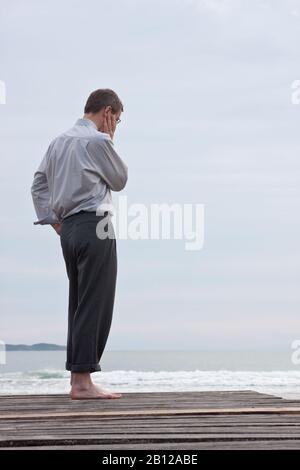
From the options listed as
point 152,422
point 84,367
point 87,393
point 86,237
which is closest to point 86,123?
point 86,237

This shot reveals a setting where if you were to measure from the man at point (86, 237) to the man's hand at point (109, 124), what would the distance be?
0.10m

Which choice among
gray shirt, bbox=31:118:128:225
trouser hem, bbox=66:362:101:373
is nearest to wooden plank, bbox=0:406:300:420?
trouser hem, bbox=66:362:101:373

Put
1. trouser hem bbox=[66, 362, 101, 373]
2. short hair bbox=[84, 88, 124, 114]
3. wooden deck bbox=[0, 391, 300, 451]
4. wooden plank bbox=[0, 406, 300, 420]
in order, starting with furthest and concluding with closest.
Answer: short hair bbox=[84, 88, 124, 114], trouser hem bbox=[66, 362, 101, 373], wooden plank bbox=[0, 406, 300, 420], wooden deck bbox=[0, 391, 300, 451]

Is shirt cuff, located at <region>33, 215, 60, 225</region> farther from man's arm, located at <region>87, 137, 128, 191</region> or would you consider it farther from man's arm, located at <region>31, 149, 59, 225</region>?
man's arm, located at <region>87, 137, 128, 191</region>

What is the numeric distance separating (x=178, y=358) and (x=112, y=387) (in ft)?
57.1

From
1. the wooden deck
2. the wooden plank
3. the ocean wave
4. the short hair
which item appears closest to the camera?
the wooden deck

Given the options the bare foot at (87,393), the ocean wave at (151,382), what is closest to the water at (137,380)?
the ocean wave at (151,382)

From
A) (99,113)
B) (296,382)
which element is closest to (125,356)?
(296,382)

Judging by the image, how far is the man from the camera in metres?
3.67

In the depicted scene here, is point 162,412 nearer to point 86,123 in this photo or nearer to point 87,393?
point 87,393

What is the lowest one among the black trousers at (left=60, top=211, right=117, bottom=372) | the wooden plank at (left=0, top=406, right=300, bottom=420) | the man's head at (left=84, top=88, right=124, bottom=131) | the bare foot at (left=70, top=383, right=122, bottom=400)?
the bare foot at (left=70, top=383, right=122, bottom=400)

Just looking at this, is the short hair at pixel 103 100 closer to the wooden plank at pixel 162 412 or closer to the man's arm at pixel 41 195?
the man's arm at pixel 41 195

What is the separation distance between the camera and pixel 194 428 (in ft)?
8.57

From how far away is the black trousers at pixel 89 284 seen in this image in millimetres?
3658
